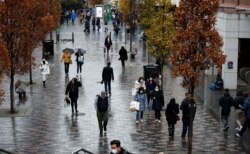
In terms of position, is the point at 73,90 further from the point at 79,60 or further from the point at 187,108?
the point at 79,60

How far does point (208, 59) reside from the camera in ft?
55.9

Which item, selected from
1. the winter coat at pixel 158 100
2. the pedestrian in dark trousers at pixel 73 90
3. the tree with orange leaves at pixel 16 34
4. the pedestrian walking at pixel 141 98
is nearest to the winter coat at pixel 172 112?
the winter coat at pixel 158 100

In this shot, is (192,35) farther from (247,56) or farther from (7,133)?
(247,56)

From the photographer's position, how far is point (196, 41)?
16953 millimetres

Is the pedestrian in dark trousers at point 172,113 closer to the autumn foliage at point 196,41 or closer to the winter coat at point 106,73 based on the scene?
the autumn foliage at point 196,41

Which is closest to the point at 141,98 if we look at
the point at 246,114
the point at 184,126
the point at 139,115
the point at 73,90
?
the point at 139,115

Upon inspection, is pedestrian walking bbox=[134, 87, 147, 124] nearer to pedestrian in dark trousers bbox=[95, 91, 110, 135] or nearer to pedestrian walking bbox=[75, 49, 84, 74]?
pedestrian in dark trousers bbox=[95, 91, 110, 135]

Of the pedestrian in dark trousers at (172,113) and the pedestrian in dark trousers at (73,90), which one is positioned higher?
the pedestrian in dark trousers at (73,90)

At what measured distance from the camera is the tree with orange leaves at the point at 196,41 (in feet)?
55.3

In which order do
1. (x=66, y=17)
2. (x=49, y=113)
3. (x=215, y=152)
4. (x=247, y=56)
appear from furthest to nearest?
(x=66, y=17) → (x=247, y=56) → (x=49, y=113) → (x=215, y=152)

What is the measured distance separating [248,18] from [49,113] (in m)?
11.7

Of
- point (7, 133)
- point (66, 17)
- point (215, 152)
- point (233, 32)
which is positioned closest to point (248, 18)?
point (233, 32)

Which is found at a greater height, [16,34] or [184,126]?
[16,34]

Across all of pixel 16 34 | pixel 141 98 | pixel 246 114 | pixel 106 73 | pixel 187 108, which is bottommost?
pixel 246 114
